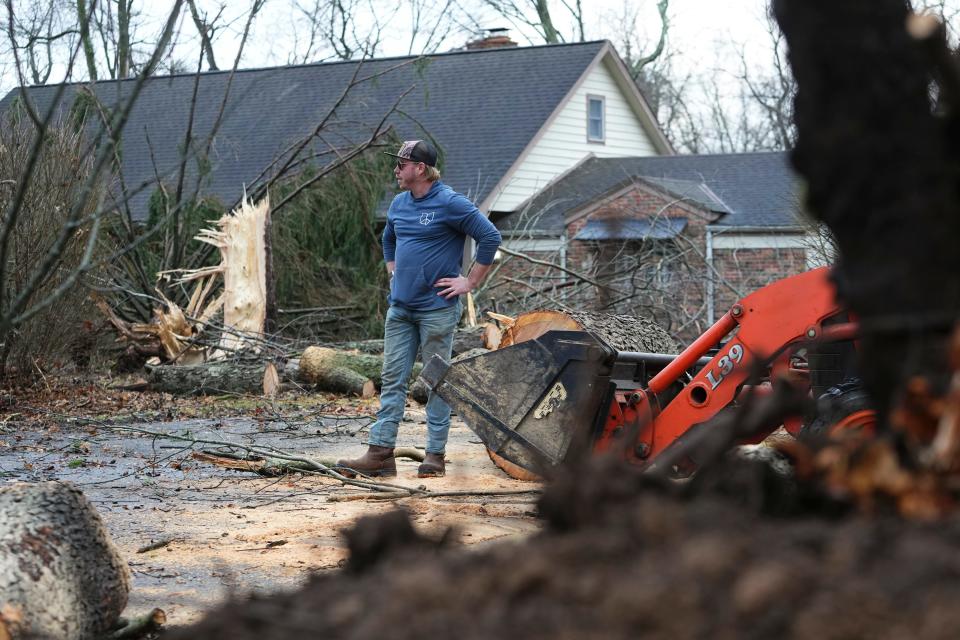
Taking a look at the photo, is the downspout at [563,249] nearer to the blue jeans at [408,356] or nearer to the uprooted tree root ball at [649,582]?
the blue jeans at [408,356]

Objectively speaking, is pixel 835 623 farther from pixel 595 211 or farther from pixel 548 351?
pixel 595 211

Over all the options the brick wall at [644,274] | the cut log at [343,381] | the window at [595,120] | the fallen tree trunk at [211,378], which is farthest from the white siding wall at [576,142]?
the fallen tree trunk at [211,378]

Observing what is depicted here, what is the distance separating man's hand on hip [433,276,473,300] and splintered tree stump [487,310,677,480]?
451mm

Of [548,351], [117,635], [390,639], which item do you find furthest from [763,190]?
[390,639]

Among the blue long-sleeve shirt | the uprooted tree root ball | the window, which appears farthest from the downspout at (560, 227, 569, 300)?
the uprooted tree root ball

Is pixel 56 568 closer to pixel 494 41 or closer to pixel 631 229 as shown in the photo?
pixel 631 229

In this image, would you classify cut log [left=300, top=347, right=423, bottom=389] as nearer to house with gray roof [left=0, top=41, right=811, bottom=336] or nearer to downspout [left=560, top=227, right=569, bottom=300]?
downspout [left=560, top=227, right=569, bottom=300]

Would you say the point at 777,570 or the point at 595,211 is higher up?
the point at 595,211

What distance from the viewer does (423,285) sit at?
7.65 m

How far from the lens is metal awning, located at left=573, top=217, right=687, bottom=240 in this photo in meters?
20.0

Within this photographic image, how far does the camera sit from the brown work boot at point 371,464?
7.71 m

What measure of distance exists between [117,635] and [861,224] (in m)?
2.89

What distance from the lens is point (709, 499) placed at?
2041 mm

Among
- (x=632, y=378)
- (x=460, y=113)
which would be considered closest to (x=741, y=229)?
(x=460, y=113)
